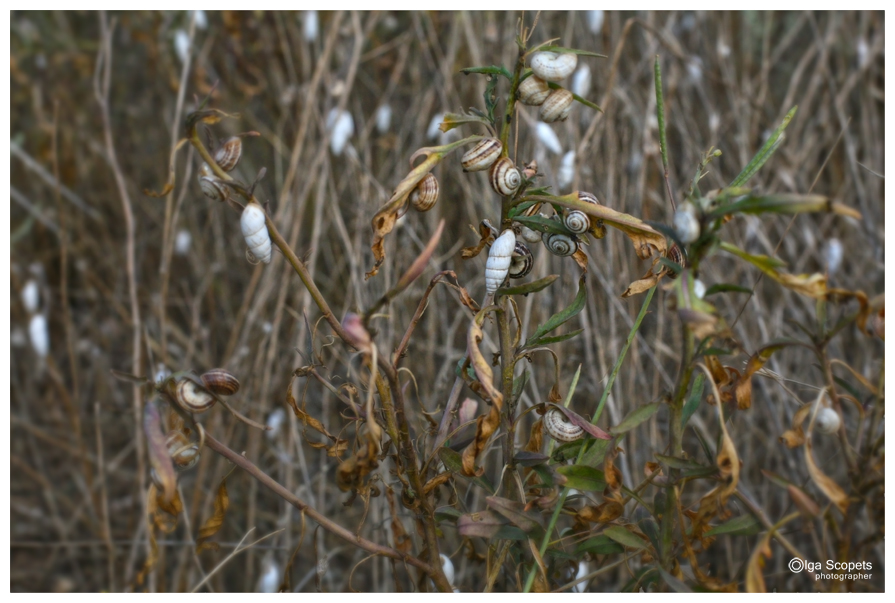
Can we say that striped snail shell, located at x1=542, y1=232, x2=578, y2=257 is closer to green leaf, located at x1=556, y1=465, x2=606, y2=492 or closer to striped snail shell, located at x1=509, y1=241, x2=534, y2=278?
striped snail shell, located at x1=509, y1=241, x2=534, y2=278

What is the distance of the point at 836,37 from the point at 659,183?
1.95ft

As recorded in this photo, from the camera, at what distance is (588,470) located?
563mm

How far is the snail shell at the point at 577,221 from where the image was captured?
1.71 feet

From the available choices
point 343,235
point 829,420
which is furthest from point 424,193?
point 343,235

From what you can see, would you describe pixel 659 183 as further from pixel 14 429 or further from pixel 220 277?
pixel 14 429

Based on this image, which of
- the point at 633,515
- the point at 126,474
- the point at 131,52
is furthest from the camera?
the point at 131,52

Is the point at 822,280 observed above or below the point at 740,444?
above

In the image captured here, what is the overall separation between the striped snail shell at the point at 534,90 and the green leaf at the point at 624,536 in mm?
348

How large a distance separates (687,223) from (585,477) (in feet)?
0.76

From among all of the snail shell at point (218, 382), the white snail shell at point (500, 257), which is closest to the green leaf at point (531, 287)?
the white snail shell at point (500, 257)

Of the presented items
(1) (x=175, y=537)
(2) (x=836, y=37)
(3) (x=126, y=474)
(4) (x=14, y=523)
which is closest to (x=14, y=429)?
(4) (x=14, y=523)

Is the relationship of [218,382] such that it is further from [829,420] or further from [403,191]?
[829,420]

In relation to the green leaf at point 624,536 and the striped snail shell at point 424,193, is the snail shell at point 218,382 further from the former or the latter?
the green leaf at point 624,536

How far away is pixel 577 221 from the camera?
1.71 feet
